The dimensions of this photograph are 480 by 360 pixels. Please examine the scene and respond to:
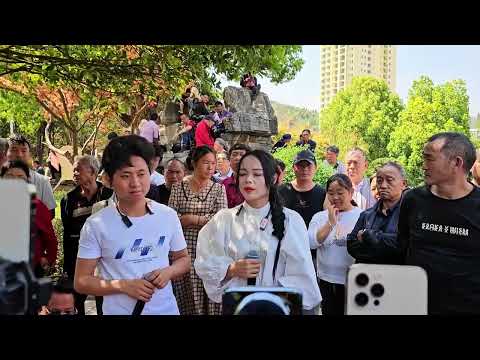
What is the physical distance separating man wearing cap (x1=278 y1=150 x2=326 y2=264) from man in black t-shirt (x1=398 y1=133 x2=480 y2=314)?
132 cm

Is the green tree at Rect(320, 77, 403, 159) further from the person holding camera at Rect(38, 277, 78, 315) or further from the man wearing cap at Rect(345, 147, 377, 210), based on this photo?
the person holding camera at Rect(38, 277, 78, 315)

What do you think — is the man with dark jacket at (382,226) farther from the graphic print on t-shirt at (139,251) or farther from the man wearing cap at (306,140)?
the man wearing cap at (306,140)

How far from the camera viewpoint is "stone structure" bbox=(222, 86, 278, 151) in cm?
645

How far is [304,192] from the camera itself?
426cm

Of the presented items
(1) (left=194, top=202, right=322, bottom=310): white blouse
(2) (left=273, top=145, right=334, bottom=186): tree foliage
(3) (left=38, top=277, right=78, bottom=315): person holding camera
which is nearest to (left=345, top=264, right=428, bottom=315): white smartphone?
(1) (left=194, top=202, right=322, bottom=310): white blouse

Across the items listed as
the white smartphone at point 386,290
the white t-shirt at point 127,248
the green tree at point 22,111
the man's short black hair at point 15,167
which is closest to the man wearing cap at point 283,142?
the green tree at point 22,111

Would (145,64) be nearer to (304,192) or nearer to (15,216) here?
(304,192)

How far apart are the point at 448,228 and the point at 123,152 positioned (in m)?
1.62

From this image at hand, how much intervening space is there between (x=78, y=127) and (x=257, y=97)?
8.10 feet

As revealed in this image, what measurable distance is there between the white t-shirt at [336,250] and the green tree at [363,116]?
1.79m
